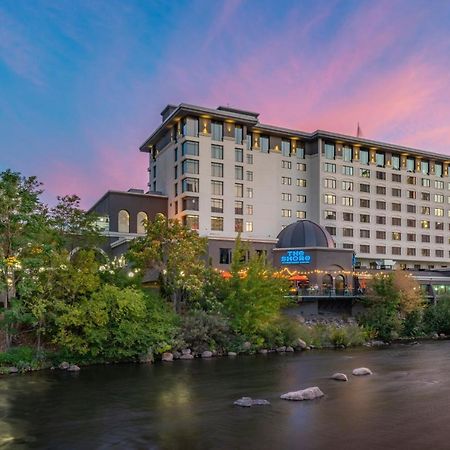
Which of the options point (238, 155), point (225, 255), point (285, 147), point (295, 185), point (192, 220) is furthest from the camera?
point (295, 185)

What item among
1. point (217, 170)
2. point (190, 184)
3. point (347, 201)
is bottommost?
point (347, 201)

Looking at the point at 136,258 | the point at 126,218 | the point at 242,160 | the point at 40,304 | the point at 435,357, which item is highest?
the point at 242,160

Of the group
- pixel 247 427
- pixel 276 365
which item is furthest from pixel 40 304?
pixel 247 427

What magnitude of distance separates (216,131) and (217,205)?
1078 cm

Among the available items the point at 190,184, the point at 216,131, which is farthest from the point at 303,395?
the point at 216,131

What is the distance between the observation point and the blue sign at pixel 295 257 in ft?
223

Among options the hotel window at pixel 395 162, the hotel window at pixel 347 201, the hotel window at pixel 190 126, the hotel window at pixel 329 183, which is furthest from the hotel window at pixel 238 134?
the hotel window at pixel 395 162

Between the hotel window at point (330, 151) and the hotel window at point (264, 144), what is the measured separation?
10.4m

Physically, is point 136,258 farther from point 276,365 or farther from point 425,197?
point 425,197

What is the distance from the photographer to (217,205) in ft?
246

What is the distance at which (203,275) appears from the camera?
43219 millimetres

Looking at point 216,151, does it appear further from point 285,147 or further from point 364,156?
point 364,156

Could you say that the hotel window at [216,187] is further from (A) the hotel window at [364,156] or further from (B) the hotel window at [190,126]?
(A) the hotel window at [364,156]

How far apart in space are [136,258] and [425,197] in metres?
70.6
